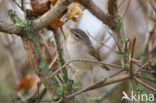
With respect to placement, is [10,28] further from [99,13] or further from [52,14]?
[99,13]

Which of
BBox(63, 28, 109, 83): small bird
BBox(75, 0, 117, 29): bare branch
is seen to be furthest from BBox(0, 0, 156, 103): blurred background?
BBox(75, 0, 117, 29): bare branch

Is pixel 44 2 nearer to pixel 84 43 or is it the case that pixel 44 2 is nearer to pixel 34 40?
pixel 34 40

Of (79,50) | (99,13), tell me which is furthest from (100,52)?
(99,13)

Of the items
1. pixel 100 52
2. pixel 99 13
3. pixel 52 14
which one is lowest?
pixel 100 52

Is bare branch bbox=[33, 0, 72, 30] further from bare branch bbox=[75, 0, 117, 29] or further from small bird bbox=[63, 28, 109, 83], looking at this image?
small bird bbox=[63, 28, 109, 83]

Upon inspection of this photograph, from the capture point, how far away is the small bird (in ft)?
9.97

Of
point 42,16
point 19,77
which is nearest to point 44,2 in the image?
point 42,16

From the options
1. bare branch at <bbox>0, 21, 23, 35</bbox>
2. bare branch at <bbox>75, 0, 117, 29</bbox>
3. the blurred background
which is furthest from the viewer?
the blurred background

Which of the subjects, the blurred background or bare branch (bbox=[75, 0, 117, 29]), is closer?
bare branch (bbox=[75, 0, 117, 29])

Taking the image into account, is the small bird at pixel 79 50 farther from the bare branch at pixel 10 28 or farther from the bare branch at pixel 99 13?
the bare branch at pixel 10 28

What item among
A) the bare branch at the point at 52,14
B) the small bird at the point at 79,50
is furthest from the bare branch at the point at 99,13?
the small bird at the point at 79,50

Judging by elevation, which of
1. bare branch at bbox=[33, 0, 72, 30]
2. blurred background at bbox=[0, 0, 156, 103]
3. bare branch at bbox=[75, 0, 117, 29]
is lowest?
blurred background at bbox=[0, 0, 156, 103]

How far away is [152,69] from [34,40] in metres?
1.27

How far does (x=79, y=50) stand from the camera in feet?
10.3
